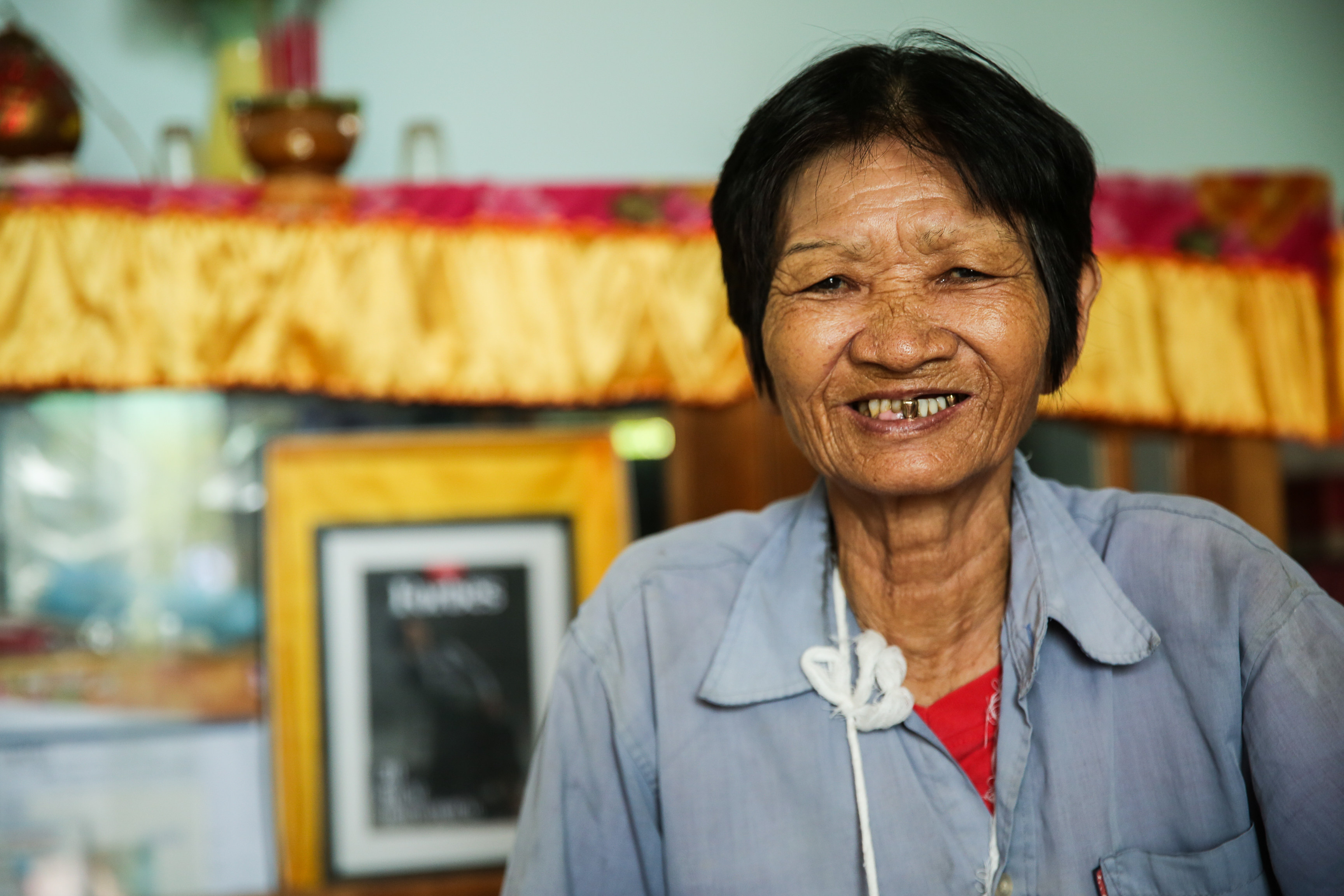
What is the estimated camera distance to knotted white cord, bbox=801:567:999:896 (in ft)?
2.99

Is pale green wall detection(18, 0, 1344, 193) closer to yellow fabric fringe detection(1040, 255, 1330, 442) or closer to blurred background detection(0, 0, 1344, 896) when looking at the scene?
blurred background detection(0, 0, 1344, 896)

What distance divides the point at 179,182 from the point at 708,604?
94cm

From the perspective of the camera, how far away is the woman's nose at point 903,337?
93 cm

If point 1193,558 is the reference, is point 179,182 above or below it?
above

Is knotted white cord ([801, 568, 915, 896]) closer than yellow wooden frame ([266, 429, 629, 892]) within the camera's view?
Yes

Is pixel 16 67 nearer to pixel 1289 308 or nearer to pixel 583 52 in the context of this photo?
pixel 583 52

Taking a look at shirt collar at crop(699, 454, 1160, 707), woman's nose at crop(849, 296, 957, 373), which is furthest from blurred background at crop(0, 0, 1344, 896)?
woman's nose at crop(849, 296, 957, 373)

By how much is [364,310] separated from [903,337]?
0.83 m

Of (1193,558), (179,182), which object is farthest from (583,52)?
(1193,558)

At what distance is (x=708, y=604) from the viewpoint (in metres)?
1.07

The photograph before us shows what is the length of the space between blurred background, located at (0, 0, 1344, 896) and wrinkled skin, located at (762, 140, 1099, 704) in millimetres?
599

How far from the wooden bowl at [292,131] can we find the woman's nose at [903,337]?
0.86 meters

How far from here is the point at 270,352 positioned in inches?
58.7

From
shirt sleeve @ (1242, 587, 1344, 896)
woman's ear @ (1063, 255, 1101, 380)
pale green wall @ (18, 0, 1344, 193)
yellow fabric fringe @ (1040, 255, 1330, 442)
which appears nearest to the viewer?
shirt sleeve @ (1242, 587, 1344, 896)
